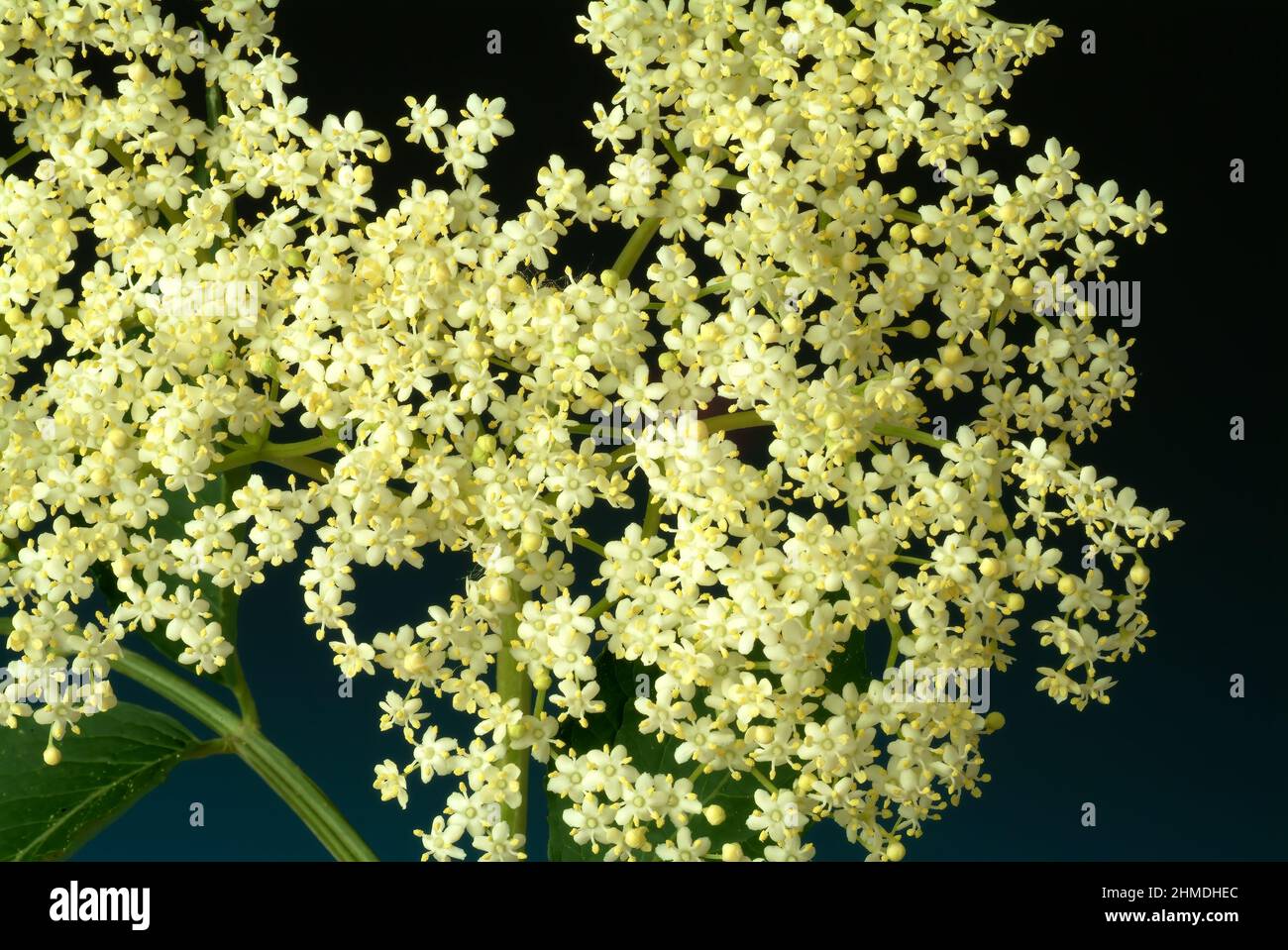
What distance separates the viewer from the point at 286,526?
1.54 m

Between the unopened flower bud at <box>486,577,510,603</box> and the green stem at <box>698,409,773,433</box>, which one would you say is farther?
the green stem at <box>698,409,773,433</box>

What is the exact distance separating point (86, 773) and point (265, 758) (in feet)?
0.66

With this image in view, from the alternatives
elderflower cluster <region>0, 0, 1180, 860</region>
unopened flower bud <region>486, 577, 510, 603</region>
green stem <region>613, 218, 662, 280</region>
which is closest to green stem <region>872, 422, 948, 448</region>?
elderflower cluster <region>0, 0, 1180, 860</region>

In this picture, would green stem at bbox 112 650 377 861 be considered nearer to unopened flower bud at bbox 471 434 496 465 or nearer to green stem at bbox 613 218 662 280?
unopened flower bud at bbox 471 434 496 465

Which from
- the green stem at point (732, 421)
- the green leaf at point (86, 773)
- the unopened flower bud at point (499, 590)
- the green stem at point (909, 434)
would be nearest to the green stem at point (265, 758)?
the green leaf at point (86, 773)

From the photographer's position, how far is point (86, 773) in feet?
5.94

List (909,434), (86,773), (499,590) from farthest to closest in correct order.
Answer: (86,773) < (909,434) < (499,590)

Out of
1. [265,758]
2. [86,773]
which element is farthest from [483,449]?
[86,773]

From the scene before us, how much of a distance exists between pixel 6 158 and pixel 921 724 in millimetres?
1202

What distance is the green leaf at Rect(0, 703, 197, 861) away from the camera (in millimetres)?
1776

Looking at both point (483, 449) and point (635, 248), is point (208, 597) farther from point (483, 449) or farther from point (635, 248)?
point (635, 248)

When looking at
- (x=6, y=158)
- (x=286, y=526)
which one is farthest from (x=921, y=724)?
(x=6, y=158)

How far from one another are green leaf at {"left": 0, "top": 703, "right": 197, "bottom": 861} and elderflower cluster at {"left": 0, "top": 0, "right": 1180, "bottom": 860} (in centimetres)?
16
